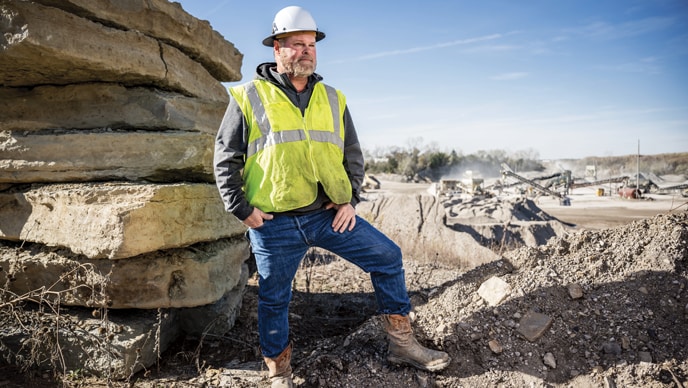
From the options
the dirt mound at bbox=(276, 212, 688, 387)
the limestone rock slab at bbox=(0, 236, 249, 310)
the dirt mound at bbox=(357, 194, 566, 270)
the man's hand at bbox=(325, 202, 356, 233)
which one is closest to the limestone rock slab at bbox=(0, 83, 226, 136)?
the limestone rock slab at bbox=(0, 236, 249, 310)

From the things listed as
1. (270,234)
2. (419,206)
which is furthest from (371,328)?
(419,206)

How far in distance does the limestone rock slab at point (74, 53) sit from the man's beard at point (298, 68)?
5.21 ft

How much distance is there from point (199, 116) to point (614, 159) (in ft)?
217

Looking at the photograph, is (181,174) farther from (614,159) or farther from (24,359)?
(614,159)

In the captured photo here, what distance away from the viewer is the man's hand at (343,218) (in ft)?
9.04

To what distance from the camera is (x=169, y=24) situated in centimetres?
377

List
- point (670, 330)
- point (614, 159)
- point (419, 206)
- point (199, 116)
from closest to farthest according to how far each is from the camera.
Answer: point (670, 330), point (199, 116), point (419, 206), point (614, 159)

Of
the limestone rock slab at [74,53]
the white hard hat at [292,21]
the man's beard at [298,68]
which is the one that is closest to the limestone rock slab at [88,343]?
the limestone rock slab at [74,53]

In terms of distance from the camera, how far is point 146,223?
3.08 metres

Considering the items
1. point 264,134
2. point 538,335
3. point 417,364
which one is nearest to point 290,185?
point 264,134

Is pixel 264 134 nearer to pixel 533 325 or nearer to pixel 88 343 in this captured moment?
pixel 88 343

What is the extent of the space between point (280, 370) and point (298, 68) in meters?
2.03

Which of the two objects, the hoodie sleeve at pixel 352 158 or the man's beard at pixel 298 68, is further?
the hoodie sleeve at pixel 352 158

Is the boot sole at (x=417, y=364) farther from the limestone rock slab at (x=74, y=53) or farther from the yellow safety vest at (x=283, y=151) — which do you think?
the limestone rock slab at (x=74, y=53)
